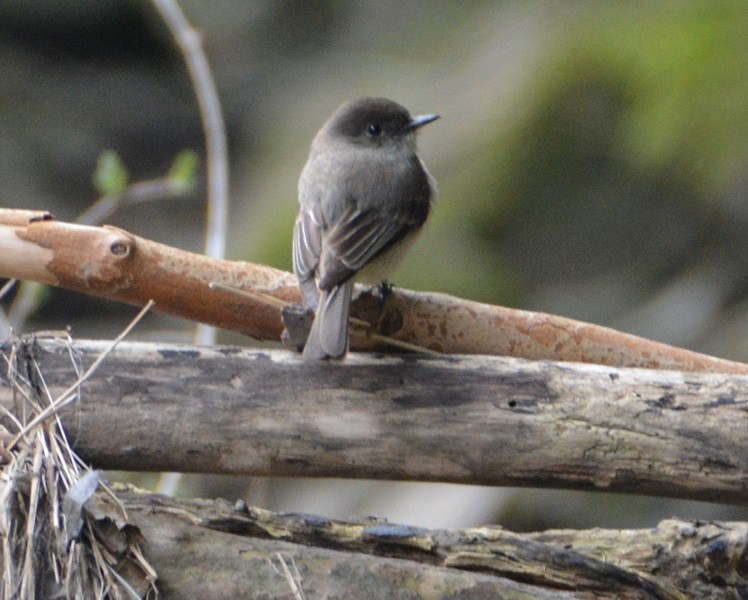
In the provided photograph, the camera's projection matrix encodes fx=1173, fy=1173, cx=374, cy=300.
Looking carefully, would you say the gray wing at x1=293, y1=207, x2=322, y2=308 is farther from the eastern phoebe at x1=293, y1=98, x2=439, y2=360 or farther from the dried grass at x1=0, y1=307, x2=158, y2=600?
the dried grass at x1=0, y1=307, x2=158, y2=600

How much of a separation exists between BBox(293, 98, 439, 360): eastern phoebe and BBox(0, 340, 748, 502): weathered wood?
20 cm

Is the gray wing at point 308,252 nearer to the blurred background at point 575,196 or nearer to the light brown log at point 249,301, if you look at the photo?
the light brown log at point 249,301

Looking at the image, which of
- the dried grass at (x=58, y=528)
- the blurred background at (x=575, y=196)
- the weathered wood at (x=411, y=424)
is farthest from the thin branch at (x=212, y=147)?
the dried grass at (x=58, y=528)

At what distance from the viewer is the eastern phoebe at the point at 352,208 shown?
3.90 m

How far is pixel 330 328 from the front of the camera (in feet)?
11.7

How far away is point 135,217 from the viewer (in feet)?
40.7

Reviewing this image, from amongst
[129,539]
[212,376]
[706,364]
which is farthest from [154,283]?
[706,364]

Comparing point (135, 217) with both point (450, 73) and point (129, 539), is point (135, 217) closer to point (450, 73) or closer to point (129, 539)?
point (450, 73)

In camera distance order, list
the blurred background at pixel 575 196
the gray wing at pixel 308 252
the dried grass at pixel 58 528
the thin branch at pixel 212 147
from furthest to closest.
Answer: the blurred background at pixel 575 196 → the thin branch at pixel 212 147 → the gray wing at pixel 308 252 → the dried grass at pixel 58 528

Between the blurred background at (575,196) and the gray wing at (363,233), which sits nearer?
the gray wing at (363,233)

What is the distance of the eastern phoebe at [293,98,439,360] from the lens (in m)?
3.90

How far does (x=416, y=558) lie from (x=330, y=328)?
0.73m

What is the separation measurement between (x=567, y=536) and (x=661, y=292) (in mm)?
4460

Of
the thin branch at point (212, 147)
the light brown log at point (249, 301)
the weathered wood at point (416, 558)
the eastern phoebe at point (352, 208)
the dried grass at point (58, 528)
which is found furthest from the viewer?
the thin branch at point (212, 147)
